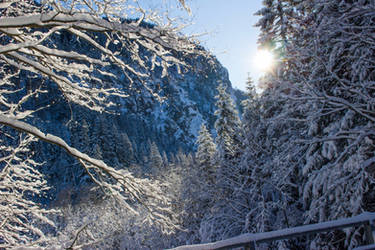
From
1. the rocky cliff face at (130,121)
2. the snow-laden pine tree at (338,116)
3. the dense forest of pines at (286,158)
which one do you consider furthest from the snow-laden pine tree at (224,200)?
the snow-laden pine tree at (338,116)

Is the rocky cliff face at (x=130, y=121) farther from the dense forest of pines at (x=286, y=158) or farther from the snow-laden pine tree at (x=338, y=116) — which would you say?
the snow-laden pine tree at (x=338, y=116)

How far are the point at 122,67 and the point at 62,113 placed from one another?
343ft

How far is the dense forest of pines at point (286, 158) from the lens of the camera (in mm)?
4344

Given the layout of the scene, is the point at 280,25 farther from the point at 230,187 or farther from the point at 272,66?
the point at 230,187

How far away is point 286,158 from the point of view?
7.57 m

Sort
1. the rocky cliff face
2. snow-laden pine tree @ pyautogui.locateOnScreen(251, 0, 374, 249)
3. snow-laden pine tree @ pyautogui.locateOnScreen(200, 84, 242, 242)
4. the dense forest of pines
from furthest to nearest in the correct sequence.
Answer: snow-laden pine tree @ pyautogui.locateOnScreen(200, 84, 242, 242) → snow-laden pine tree @ pyautogui.locateOnScreen(251, 0, 374, 249) → the rocky cliff face → the dense forest of pines

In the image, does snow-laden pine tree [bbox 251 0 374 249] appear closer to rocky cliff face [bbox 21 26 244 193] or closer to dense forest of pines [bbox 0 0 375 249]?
dense forest of pines [bbox 0 0 375 249]

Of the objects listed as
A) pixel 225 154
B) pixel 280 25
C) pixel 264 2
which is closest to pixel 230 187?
pixel 225 154

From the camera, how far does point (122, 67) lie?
15.3 feet

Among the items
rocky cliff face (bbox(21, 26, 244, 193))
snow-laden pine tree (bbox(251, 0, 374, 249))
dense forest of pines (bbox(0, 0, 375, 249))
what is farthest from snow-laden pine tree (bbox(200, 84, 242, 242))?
snow-laden pine tree (bbox(251, 0, 374, 249))

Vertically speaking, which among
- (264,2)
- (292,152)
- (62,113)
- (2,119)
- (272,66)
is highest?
(62,113)

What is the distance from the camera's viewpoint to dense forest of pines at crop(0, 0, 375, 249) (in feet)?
14.3

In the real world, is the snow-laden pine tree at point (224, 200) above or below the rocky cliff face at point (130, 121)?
below

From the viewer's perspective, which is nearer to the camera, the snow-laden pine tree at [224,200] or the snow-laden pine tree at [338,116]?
the snow-laden pine tree at [338,116]
